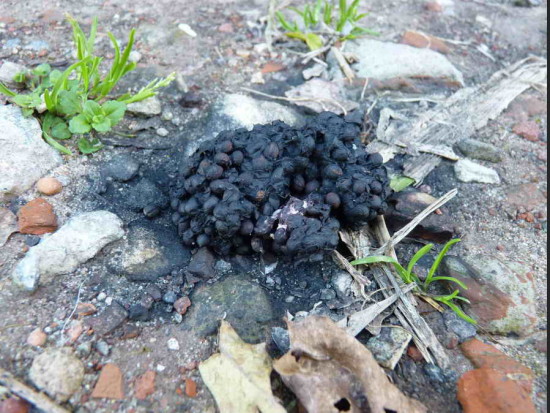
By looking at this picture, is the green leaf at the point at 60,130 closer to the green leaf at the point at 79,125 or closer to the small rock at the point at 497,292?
the green leaf at the point at 79,125

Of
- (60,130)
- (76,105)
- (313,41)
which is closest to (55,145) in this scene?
(60,130)

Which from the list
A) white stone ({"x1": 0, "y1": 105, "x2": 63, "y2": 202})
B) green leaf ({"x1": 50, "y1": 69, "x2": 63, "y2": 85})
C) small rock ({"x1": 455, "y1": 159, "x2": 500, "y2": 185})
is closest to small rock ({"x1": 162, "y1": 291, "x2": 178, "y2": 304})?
white stone ({"x1": 0, "y1": 105, "x2": 63, "y2": 202})

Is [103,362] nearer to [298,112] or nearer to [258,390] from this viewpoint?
[258,390]

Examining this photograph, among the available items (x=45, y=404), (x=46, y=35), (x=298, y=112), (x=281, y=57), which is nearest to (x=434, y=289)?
(x=298, y=112)

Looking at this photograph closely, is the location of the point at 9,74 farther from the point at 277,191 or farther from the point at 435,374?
the point at 435,374

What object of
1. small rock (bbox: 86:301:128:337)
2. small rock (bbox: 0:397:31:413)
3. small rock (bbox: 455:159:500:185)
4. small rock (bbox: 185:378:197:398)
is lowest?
small rock (bbox: 455:159:500:185)

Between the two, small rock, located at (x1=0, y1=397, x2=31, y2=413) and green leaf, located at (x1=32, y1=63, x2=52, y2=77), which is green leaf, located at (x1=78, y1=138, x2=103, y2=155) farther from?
small rock, located at (x1=0, y1=397, x2=31, y2=413)
